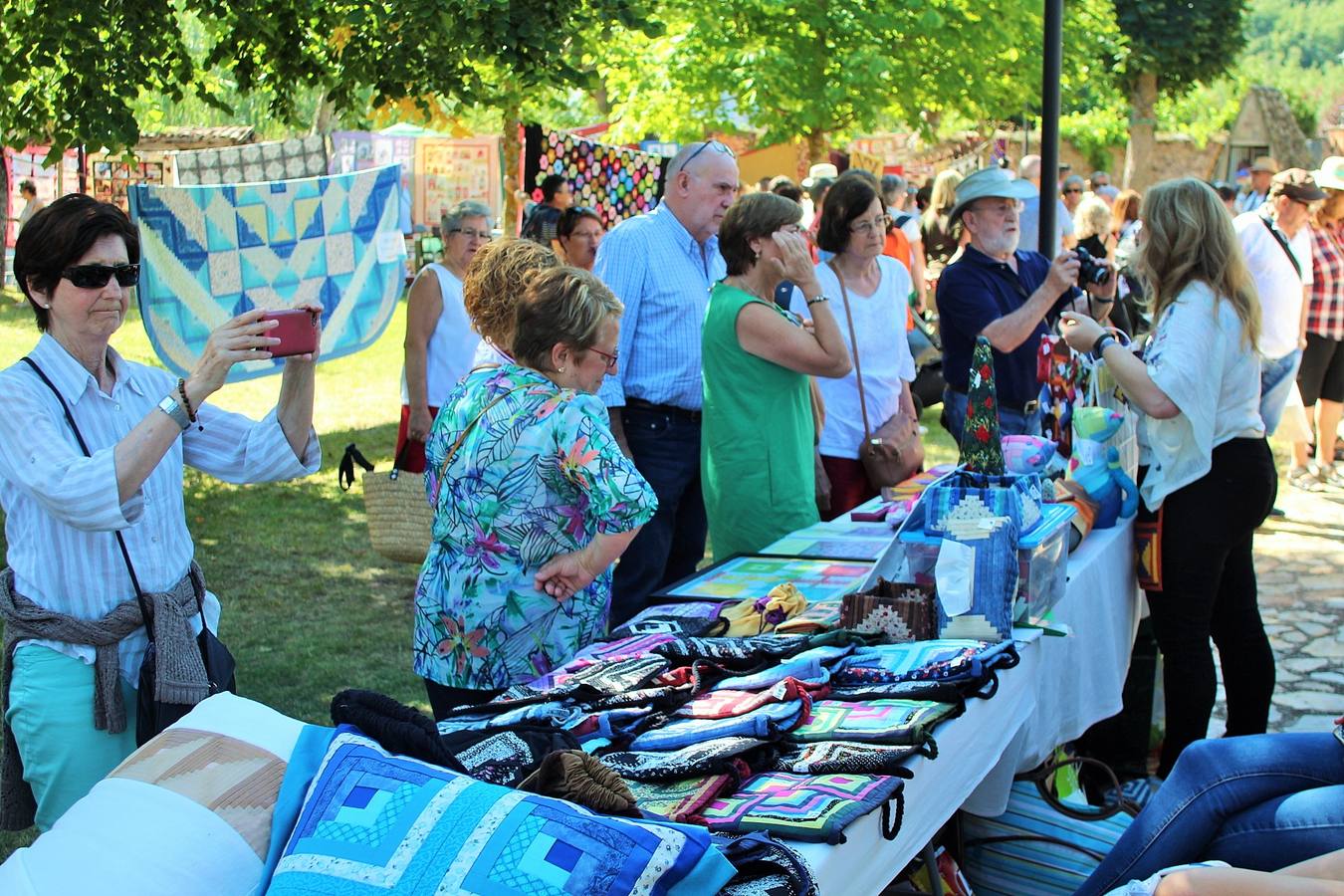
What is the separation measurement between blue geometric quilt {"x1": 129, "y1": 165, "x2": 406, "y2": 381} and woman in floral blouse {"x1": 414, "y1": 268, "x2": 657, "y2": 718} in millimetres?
4712

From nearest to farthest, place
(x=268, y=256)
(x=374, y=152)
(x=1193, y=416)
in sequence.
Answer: (x=1193, y=416) → (x=268, y=256) → (x=374, y=152)

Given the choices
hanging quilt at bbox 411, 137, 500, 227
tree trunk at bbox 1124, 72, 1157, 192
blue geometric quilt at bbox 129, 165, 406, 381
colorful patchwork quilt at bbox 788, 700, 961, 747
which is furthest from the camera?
tree trunk at bbox 1124, 72, 1157, 192

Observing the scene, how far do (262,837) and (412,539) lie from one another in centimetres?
357

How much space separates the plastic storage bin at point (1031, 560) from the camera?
317 centimetres

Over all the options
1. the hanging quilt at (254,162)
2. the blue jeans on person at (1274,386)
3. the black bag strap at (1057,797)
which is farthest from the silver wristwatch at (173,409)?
the hanging quilt at (254,162)

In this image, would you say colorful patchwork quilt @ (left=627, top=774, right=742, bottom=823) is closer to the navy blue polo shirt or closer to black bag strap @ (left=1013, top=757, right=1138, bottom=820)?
black bag strap @ (left=1013, top=757, right=1138, bottom=820)

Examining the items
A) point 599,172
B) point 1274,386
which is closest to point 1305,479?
point 1274,386

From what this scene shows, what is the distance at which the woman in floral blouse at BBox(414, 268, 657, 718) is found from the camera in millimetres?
2967

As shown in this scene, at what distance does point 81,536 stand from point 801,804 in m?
1.51

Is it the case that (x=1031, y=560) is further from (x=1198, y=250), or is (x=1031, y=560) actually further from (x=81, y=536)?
(x=81, y=536)

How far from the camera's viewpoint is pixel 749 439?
4.09 meters

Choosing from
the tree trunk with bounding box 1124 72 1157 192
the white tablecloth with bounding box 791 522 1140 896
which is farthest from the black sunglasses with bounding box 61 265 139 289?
the tree trunk with bounding box 1124 72 1157 192

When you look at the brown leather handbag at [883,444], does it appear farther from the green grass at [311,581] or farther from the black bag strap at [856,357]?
the green grass at [311,581]

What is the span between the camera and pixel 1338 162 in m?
8.63
